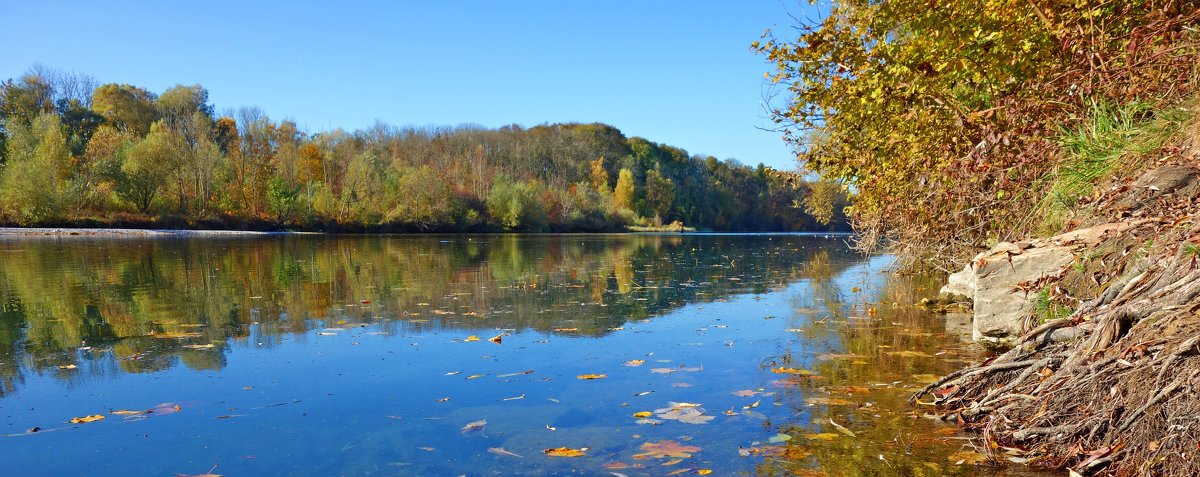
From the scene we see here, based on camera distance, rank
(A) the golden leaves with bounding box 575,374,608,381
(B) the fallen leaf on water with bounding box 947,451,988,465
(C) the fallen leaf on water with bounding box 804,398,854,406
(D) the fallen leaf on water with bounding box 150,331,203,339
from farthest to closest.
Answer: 1. (D) the fallen leaf on water with bounding box 150,331,203,339
2. (A) the golden leaves with bounding box 575,374,608,381
3. (C) the fallen leaf on water with bounding box 804,398,854,406
4. (B) the fallen leaf on water with bounding box 947,451,988,465

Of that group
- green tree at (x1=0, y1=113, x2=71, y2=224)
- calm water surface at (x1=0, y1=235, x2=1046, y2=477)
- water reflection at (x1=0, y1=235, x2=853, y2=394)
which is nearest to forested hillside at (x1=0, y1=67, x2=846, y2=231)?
green tree at (x1=0, y1=113, x2=71, y2=224)

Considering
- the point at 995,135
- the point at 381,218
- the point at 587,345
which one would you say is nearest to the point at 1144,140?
the point at 995,135

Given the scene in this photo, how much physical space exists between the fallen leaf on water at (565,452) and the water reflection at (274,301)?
3.68m

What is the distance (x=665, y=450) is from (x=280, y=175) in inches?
2633

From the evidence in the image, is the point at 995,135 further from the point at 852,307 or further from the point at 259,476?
the point at 259,476

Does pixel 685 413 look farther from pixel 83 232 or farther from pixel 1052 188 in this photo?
pixel 83 232

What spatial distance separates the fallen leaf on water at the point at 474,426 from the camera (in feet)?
14.4

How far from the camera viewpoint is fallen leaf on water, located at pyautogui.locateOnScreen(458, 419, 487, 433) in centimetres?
438

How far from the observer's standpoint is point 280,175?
6406 cm

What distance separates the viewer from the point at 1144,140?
203 inches

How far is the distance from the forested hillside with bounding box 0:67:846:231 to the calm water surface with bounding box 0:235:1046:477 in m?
26.1

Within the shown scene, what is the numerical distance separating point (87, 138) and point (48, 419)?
76063mm

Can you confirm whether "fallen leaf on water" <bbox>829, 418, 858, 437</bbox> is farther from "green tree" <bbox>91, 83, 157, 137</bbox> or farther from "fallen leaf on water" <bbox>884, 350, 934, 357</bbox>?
"green tree" <bbox>91, 83, 157, 137</bbox>

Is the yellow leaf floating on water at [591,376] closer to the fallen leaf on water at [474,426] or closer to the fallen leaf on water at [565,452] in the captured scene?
the fallen leaf on water at [474,426]
